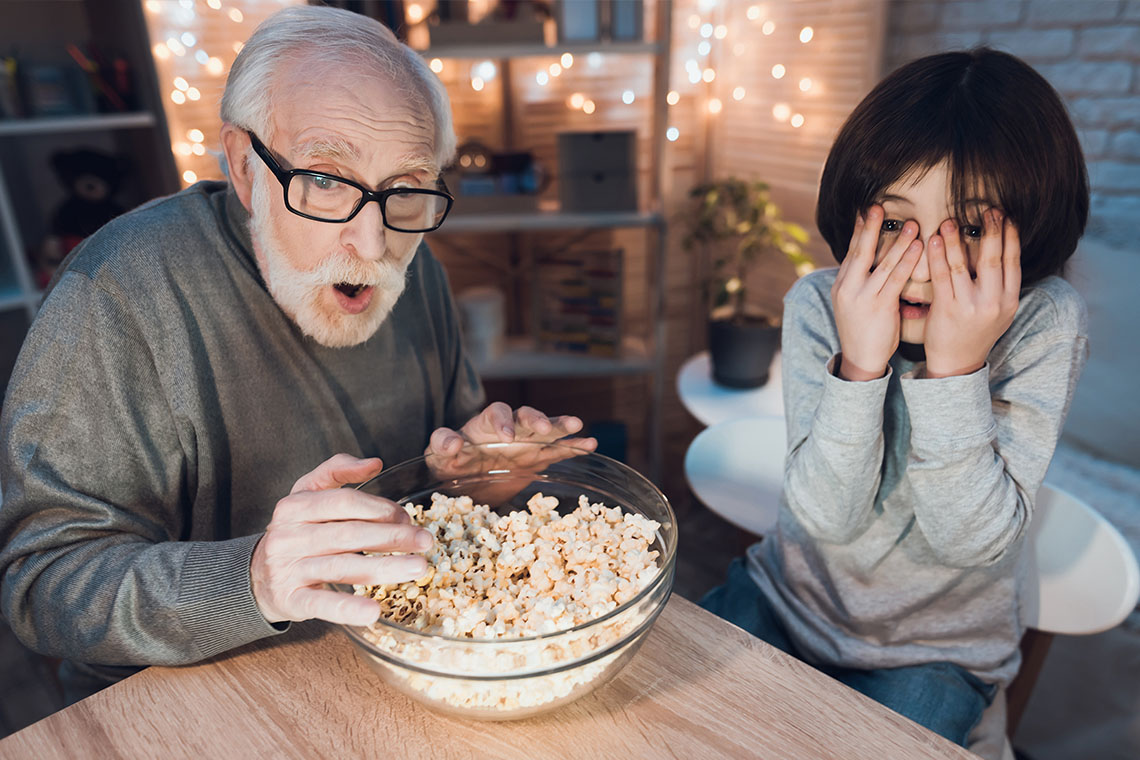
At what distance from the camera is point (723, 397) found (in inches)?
81.8

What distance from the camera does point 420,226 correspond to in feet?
3.32

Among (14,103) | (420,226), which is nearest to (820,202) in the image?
(420,226)

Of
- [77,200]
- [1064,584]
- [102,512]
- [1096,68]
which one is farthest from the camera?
[77,200]

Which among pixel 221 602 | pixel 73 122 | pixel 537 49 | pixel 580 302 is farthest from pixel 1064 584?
pixel 73 122

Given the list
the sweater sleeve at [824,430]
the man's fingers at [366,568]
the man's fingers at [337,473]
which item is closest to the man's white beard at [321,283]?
the man's fingers at [337,473]

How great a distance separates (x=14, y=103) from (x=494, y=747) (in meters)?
2.52

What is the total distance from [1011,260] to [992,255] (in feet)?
0.09

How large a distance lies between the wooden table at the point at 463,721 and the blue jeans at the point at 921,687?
0.28 metres

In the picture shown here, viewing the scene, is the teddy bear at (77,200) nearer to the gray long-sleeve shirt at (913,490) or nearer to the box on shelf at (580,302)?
the box on shelf at (580,302)

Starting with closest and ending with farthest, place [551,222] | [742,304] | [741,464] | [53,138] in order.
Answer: [741,464], [742,304], [551,222], [53,138]

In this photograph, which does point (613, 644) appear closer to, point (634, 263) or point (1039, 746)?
point (1039, 746)

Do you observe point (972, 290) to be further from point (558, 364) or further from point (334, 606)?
point (558, 364)

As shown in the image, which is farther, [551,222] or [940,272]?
[551,222]

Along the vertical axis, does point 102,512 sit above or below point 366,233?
below
